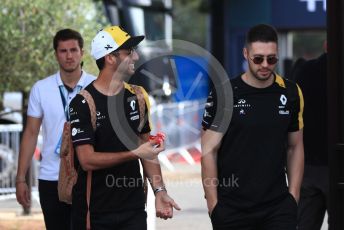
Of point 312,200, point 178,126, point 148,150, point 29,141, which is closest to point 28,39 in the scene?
point 29,141

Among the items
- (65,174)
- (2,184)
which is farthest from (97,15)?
(65,174)

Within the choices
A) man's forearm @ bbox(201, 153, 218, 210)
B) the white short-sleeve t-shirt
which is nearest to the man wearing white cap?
man's forearm @ bbox(201, 153, 218, 210)

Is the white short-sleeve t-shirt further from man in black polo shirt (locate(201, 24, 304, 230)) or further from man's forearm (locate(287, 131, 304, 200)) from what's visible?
man's forearm (locate(287, 131, 304, 200))

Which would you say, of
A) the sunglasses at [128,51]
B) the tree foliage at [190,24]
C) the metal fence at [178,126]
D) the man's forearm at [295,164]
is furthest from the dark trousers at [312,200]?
the tree foliage at [190,24]

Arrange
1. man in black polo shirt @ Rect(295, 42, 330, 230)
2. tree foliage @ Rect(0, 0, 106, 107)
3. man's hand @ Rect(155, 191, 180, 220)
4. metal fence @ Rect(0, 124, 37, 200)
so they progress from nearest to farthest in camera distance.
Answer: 1. man's hand @ Rect(155, 191, 180, 220)
2. man in black polo shirt @ Rect(295, 42, 330, 230)
3. tree foliage @ Rect(0, 0, 106, 107)
4. metal fence @ Rect(0, 124, 37, 200)

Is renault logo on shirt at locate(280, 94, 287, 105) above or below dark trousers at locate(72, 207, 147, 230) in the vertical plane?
above

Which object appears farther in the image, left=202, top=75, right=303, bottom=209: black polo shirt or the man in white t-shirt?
the man in white t-shirt

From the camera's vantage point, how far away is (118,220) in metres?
5.88

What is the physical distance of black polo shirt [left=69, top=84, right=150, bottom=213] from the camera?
19.1 ft

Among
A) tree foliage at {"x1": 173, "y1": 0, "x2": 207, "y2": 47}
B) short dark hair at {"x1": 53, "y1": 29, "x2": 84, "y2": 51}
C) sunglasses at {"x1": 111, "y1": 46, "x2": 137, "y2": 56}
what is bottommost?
sunglasses at {"x1": 111, "y1": 46, "x2": 137, "y2": 56}

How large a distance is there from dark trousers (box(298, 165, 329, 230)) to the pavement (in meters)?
1.94

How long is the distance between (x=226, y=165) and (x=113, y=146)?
2.37 ft

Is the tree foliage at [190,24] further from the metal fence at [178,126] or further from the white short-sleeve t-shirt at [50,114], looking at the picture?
the white short-sleeve t-shirt at [50,114]

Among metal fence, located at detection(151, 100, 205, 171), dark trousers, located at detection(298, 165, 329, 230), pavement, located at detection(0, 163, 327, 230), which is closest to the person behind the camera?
dark trousers, located at detection(298, 165, 329, 230)
